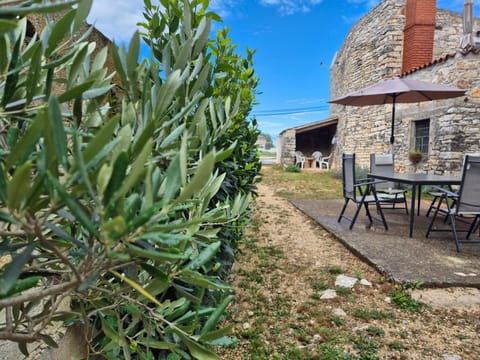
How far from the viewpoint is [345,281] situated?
254cm

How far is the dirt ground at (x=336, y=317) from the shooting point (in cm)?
168

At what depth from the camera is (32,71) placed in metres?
0.39

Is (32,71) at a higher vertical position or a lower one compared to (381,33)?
lower

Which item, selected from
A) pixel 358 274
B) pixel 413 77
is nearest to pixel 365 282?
pixel 358 274

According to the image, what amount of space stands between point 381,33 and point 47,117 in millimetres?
11756

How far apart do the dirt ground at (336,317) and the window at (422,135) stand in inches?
253

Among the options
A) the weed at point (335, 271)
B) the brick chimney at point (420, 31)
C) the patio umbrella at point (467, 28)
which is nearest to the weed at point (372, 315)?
the weed at point (335, 271)

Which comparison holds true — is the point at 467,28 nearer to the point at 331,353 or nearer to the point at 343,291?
the point at 343,291

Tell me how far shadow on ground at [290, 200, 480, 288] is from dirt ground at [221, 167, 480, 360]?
0.11 meters

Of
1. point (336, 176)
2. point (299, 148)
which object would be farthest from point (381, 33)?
point (299, 148)

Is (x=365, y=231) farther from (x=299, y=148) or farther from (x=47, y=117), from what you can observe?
(x=299, y=148)

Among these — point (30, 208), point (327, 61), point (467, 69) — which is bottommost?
point (30, 208)

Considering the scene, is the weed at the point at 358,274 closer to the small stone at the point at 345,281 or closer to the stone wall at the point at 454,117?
the small stone at the point at 345,281

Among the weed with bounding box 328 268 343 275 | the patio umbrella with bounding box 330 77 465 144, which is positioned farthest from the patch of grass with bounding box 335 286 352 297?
the patio umbrella with bounding box 330 77 465 144
